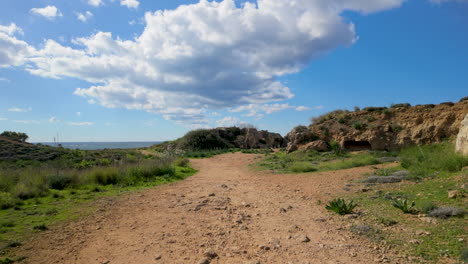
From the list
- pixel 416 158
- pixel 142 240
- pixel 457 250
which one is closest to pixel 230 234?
pixel 142 240

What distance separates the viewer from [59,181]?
415 inches

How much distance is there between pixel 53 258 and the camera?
4445 millimetres

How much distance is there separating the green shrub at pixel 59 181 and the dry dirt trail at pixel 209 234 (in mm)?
3474

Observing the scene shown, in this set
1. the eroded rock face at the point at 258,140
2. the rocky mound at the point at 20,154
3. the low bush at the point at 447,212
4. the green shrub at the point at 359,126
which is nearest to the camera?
the low bush at the point at 447,212

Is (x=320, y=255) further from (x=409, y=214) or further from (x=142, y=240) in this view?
(x=142, y=240)

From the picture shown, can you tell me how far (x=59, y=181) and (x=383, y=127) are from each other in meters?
17.5

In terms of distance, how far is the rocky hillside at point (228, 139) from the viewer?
38.3 m

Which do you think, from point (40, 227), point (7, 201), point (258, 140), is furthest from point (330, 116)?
point (40, 227)

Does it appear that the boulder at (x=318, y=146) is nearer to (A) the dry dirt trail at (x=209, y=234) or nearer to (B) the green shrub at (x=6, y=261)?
(A) the dry dirt trail at (x=209, y=234)

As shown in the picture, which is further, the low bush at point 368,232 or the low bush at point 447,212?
the low bush at point 447,212

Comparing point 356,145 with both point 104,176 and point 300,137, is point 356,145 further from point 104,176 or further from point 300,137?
point 104,176

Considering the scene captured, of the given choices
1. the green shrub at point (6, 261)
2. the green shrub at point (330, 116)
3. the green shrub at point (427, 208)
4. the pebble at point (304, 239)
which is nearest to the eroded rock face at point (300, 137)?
the green shrub at point (330, 116)

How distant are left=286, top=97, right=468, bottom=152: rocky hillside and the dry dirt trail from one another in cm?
1102

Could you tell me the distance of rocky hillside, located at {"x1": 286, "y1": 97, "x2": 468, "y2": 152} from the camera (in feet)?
51.0
